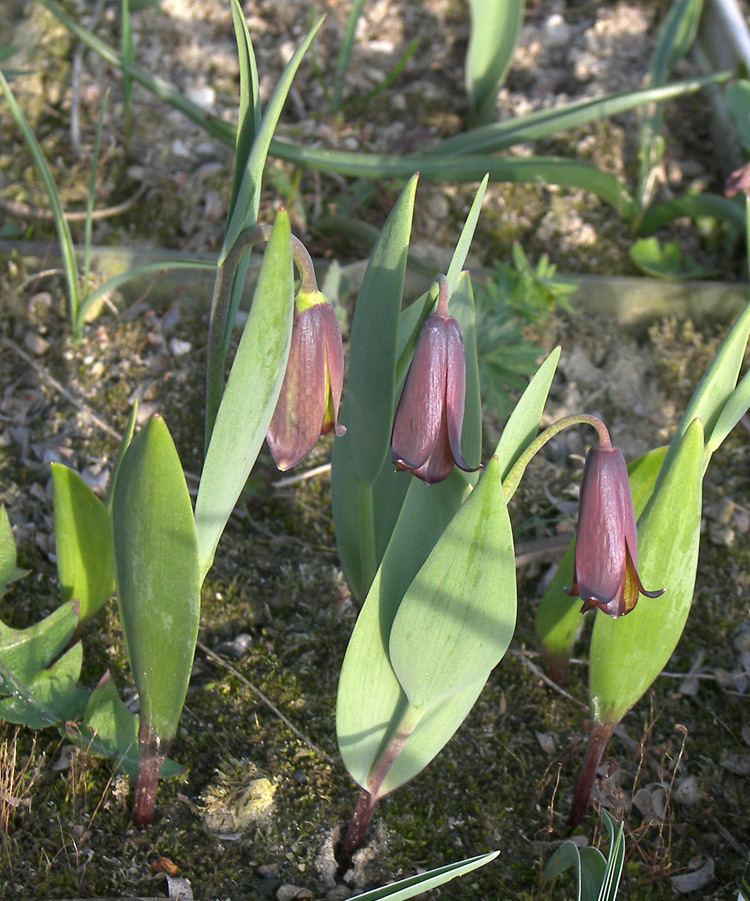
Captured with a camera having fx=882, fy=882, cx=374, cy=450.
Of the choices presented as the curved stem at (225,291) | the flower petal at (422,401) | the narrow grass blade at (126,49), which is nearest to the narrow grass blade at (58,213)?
the narrow grass blade at (126,49)

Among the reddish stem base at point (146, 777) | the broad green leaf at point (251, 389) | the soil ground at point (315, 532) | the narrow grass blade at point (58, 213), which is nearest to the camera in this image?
the broad green leaf at point (251, 389)

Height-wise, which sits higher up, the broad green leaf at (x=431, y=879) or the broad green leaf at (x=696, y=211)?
the broad green leaf at (x=696, y=211)

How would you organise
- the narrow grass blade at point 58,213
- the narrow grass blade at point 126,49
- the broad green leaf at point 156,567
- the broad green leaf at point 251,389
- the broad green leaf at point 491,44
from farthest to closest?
the broad green leaf at point 491,44, the narrow grass blade at point 126,49, the narrow grass blade at point 58,213, the broad green leaf at point 156,567, the broad green leaf at point 251,389

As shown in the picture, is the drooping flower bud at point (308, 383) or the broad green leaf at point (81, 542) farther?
the broad green leaf at point (81, 542)

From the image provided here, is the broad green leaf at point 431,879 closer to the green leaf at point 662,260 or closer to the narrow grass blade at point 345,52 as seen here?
the green leaf at point 662,260

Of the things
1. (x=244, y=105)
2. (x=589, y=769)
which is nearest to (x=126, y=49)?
(x=244, y=105)

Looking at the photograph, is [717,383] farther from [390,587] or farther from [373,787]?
[373,787]

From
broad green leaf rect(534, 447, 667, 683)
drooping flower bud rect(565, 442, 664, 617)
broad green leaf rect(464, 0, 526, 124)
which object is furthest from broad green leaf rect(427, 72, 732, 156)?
drooping flower bud rect(565, 442, 664, 617)
